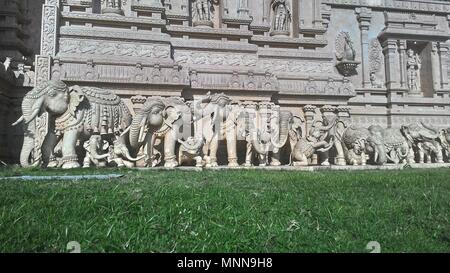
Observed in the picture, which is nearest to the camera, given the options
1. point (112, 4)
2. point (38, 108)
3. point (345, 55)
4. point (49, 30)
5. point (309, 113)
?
point (38, 108)

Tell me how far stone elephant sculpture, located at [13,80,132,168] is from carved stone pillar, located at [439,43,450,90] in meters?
14.8

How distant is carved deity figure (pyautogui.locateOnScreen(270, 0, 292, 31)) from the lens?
14695 millimetres

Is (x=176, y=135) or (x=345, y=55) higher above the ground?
(x=345, y=55)

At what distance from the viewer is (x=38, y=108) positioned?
7.81 meters

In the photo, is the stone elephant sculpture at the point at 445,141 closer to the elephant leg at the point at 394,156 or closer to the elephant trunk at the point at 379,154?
the elephant leg at the point at 394,156

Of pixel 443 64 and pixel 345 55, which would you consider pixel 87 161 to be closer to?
pixel 345 55

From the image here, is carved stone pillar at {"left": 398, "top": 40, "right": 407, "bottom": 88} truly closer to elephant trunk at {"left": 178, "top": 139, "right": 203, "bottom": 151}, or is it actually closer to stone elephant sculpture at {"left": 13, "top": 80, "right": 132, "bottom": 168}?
elephant trunk at {"left": 178, "top": 139, "right": 203, "bottom": 151}

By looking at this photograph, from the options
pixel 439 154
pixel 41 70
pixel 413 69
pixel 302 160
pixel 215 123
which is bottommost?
pixel 302 160

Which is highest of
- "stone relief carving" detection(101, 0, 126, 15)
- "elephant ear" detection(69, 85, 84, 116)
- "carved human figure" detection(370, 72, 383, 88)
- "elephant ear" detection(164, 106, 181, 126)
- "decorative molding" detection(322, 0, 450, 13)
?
"decorative molding" detection(322, 0, 450, 13)

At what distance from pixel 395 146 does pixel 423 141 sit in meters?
1.56

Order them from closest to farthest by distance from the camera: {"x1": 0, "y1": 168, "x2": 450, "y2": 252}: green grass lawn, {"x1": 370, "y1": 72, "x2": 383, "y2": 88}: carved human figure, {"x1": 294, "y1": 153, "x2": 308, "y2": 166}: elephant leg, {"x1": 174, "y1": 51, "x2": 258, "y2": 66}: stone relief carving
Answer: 1. {"x1": 0, "y1": 168, "x2": 450, "y2": 252}: green grass lawn
2. {"x1": 294, "y1": 153, "x2": 308, "y2": 166}: elephant leg
3. {"x1": 174, "y1": 51, "x2": 258, "y2": 66}: stone relief carving
4. {"x1": 370, "y1": 72, "x2": 383, "y2": 88}: carved human figure

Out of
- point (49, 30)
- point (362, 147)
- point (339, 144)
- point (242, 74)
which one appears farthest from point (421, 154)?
point (49, 30)

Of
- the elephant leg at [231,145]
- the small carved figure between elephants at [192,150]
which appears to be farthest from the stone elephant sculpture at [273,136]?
the small carved figure between elephants at [192,150]

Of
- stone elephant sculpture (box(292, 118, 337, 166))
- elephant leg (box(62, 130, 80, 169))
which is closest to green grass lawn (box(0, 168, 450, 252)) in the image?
elephant leg (box(62, 130, 80, 169))
